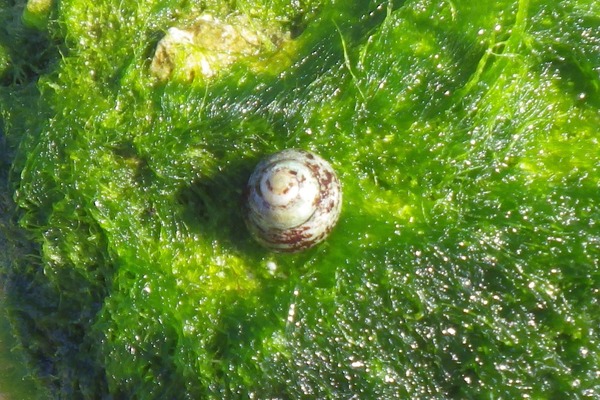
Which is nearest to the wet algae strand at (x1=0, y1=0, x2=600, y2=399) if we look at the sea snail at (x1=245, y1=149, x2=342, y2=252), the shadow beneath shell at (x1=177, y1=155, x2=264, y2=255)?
the shadow beneath shell at (x1=177, y1=155, x2=264, y2=255)

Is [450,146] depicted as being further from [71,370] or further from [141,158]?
[71,370]

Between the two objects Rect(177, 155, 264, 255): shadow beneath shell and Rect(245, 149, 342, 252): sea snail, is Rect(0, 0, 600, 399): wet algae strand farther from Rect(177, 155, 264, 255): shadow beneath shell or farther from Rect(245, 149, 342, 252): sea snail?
Rect(245, 149, 342, 252): sea snail

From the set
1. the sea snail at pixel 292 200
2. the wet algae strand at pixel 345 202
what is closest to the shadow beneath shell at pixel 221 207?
the wet algae strand at pixel 345 202

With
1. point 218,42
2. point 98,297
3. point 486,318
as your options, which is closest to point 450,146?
point 486,318

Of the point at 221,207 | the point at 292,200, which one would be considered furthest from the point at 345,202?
the point at 221,207

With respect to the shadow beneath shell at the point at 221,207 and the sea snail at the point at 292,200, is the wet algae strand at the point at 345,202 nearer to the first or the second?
the shadow beneath shell at the point at 221,207
